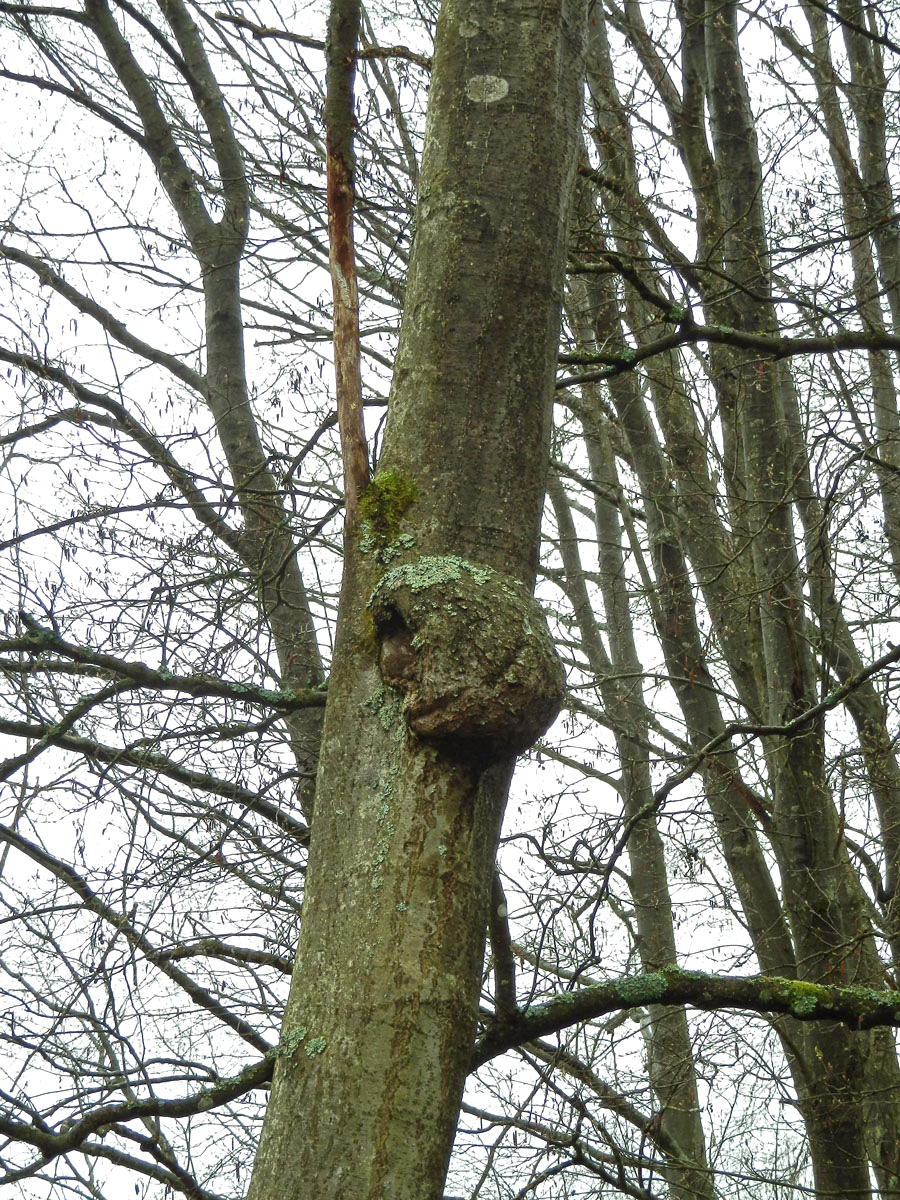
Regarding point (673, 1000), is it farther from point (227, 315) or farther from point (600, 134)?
point (227, 315)

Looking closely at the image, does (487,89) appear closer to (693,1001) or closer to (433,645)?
(433,645)

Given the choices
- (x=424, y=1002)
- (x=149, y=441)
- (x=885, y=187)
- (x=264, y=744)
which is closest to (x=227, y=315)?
(x=149, y=441)

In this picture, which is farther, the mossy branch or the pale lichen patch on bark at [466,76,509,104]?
the mossy branch

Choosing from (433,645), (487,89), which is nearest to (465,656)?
(433,645)

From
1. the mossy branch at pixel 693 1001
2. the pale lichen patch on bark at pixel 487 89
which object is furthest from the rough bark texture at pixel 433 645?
the mossy branch at pixel 693 1001

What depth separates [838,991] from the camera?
2.16 metres

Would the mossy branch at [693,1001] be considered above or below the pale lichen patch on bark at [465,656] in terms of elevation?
below

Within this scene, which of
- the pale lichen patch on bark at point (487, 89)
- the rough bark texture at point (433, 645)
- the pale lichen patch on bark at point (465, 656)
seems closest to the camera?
the rough bark texture at point (433, 645)

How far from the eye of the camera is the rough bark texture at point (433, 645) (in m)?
1.20

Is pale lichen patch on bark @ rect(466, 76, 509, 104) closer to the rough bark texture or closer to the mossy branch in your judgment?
the rough bark texture

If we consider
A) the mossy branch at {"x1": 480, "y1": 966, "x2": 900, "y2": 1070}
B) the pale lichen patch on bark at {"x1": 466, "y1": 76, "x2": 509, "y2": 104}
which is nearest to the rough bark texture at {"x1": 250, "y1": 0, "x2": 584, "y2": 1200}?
the pale lichen patch on bark at {"x1": 466, "y1": 76, "x2": 509, "y2": 104}

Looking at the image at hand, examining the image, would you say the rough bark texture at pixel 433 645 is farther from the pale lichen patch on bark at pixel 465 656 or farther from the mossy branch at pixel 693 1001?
the mossy branch at pixel 693 1001

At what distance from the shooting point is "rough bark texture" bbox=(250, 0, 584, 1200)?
1200 millimetres

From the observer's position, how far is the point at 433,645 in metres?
1.42
